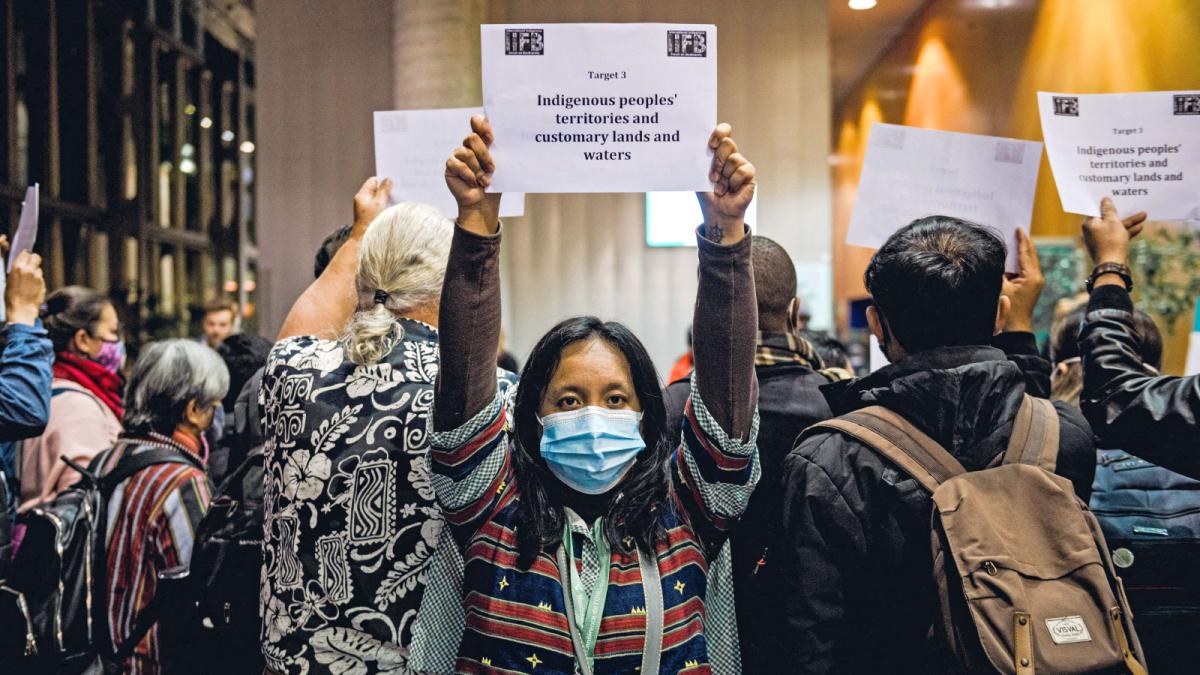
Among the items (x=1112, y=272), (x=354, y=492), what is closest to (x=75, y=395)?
(x=354, y=492)

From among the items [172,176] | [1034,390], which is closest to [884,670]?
[1034,390]

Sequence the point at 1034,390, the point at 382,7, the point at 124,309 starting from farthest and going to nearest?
the point at 124,309
the point at 382,7
the point at 1034,390

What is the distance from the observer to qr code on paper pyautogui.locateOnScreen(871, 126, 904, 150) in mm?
2209

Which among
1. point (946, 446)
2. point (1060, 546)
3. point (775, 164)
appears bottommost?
point (1060, 546)

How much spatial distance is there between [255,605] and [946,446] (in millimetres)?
1598

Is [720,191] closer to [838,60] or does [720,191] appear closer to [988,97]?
[988,97]

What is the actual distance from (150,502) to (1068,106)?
2.43m

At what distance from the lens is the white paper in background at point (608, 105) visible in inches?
Result: 61.2

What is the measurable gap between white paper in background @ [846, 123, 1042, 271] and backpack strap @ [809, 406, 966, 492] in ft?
2.34

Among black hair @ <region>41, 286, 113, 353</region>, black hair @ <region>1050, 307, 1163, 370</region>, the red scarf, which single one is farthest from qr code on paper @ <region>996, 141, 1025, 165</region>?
black hair @ <region>41, 286, 113, 353</region>

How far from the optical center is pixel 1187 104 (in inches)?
84.0

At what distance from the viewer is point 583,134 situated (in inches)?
62.1

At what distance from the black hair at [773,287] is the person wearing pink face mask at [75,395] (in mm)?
1903

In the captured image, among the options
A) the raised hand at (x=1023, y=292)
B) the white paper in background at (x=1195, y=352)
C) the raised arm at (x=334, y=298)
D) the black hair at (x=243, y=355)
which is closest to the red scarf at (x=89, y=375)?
the black hair at (x=243, y=355)
